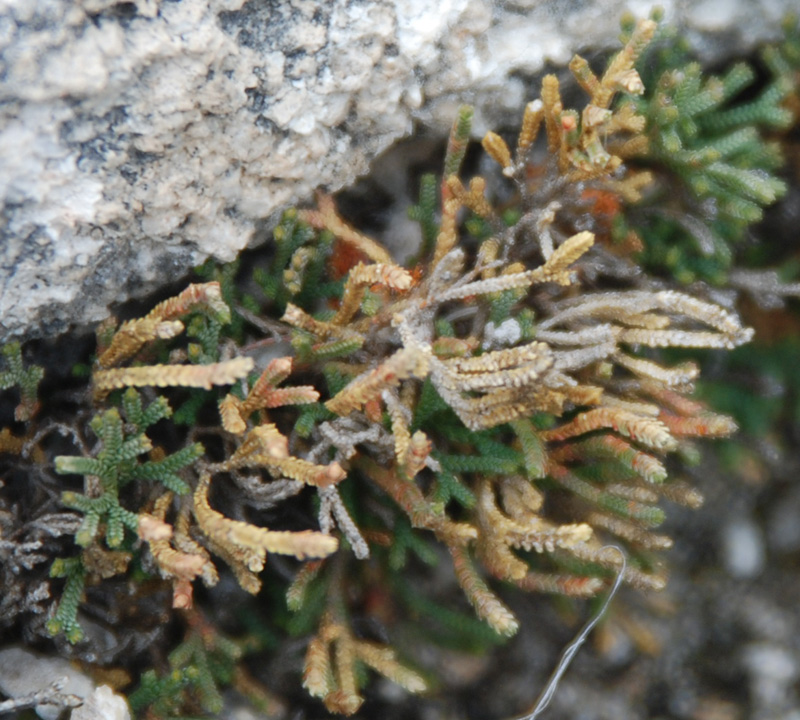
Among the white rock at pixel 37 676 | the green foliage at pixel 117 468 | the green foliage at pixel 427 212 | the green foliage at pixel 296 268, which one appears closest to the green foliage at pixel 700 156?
the green foliage at pixel 427 212

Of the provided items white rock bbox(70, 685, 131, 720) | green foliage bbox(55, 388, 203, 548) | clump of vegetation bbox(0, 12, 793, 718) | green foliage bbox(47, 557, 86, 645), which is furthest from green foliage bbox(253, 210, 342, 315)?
white rock bbox(70, 685, 131, 720)

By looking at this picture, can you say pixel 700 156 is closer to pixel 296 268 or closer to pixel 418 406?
pixel 418 406

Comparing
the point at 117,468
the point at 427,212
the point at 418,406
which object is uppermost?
the point at 427,212

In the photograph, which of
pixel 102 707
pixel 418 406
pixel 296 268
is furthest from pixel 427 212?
pixel 102 707

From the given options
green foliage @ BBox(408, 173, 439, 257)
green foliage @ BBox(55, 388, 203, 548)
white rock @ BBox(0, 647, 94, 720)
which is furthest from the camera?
green foliage @ BBox(408, 173, 439, 257)

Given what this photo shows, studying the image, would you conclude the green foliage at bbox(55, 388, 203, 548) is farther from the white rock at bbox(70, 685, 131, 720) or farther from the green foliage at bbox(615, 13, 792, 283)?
the green foliage at bbox(615, 13, 792, 283)

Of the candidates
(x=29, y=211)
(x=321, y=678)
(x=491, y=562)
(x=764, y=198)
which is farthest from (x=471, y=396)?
(x=29, y=211)
